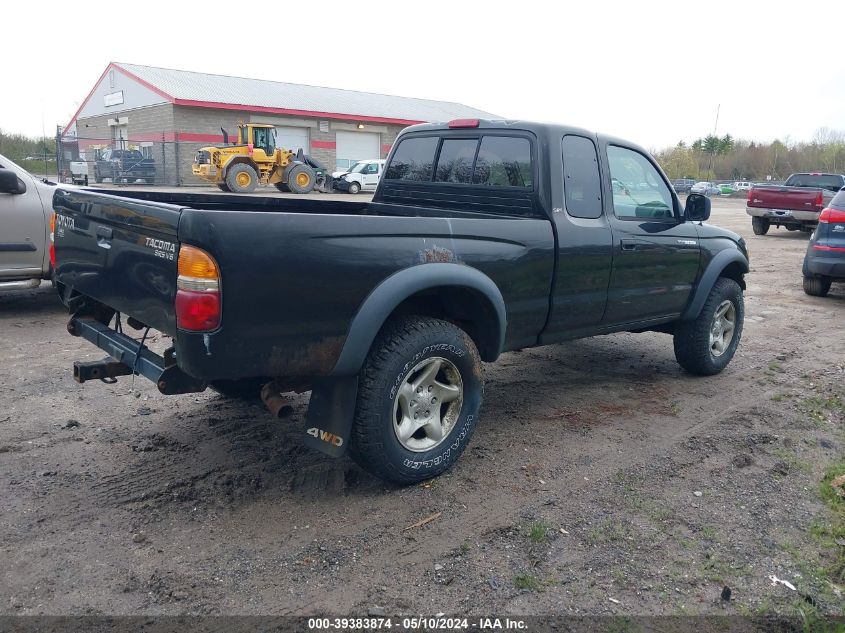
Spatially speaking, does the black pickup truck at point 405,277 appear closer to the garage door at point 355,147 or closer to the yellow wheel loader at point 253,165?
the yellow wheel loader at point 253,165

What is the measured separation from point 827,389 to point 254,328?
4.80 meters

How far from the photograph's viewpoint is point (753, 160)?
65.8 metres

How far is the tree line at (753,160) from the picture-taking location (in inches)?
2365

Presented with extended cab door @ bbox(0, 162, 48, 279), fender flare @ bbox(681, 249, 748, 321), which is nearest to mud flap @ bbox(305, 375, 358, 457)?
fender flare @ bbox(681, 249, 748, 321)

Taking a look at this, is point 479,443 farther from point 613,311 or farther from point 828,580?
point 828,580

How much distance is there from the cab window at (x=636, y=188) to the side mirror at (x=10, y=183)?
5.55 m

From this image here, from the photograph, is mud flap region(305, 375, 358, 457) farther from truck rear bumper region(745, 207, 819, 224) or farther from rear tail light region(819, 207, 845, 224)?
truck rear bumper region(745, 207, 819, 224)

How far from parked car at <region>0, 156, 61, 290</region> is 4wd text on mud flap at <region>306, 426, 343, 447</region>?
15.5 feet

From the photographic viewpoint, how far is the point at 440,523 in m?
3.46

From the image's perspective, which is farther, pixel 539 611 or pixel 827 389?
pixel 827 389

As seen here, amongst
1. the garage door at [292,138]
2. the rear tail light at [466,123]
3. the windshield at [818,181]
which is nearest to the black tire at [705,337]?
the rear tail light at [466,123]

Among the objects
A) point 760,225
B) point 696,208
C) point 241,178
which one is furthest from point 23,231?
point 241,178

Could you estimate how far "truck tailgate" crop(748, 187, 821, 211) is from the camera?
17.3 metres

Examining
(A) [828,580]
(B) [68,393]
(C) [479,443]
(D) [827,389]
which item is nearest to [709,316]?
(D) [827,389]
